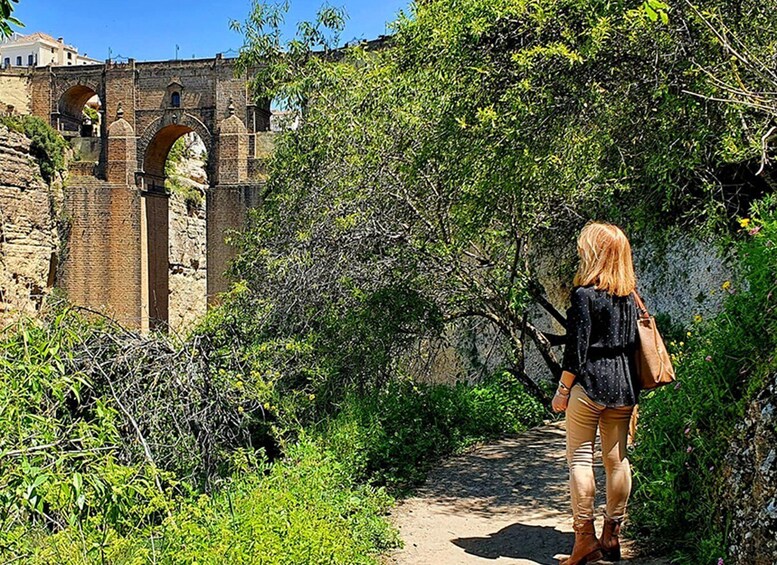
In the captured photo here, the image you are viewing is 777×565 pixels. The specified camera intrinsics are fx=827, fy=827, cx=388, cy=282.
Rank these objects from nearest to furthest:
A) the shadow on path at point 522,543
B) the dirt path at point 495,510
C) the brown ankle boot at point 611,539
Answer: the brown ankle boot at point 611,539, the shadow on path at point 522,543, the dirt path at point 495,510

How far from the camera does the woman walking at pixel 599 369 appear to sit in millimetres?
4090

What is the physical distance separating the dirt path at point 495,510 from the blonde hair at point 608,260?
149cm

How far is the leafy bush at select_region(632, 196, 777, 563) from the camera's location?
161 inches

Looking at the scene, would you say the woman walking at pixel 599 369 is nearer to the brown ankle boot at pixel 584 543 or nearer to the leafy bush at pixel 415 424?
Result: the brown ankle boot at pixel 584 543

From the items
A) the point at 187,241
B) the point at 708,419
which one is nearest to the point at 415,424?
the point at 708,419

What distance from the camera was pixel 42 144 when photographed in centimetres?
2378

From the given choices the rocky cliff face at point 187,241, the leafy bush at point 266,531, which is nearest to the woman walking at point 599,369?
the leafy bush at point 266,531

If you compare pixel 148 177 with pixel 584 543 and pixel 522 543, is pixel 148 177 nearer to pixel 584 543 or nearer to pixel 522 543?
pixel 522 543

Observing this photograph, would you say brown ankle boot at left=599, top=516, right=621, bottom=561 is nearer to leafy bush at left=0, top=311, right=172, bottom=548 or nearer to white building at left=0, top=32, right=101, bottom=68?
leafy bush at left=0, top=311, right=172, bottom=548

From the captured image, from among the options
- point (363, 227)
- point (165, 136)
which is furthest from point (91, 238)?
point (363, 227)

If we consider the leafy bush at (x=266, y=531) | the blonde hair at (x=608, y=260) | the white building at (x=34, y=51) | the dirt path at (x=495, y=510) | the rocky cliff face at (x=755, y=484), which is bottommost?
the dirt path at (x=495, y=510)

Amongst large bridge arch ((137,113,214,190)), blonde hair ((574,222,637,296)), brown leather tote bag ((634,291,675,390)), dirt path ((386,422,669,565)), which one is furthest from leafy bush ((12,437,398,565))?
large bridge arch ((137,113,214,190))

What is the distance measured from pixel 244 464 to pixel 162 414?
3.22 ft

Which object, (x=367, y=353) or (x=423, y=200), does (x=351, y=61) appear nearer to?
→ (x=423, y=200)
